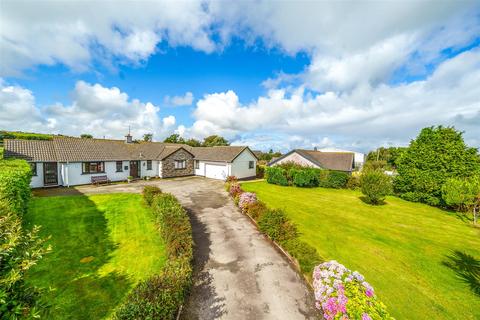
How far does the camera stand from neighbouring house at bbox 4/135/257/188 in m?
22.4

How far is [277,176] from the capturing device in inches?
1228

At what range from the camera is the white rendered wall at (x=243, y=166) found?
33.0 m

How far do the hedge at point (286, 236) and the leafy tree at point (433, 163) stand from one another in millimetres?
20909

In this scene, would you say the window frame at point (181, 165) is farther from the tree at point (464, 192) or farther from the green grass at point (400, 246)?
the tree at point (464, 192)

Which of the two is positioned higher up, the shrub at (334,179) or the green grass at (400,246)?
the shrub at (334,179)

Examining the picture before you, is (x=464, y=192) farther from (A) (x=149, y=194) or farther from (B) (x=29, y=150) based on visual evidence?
(B) (x=29, y=150)

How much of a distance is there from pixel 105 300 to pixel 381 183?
2340cm

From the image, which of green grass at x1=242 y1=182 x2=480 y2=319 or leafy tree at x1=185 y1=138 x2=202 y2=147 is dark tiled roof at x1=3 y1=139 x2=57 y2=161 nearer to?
green grass at x1=242 y1=182 x2=480 y2=319

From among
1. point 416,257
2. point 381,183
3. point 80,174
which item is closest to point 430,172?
point 381,183

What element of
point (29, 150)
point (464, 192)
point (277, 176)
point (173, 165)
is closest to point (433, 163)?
point (464, 192)

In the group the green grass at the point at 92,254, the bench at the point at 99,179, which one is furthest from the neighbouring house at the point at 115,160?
the green grass at the point at 92,254

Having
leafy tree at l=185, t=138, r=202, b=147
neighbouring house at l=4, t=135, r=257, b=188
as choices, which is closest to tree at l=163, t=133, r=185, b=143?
leafy tree at l=185, t=138, r=202, b=147

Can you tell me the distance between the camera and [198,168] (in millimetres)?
36344

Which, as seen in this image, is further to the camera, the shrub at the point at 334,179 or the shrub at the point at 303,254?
the shrub at the point at 334,179
